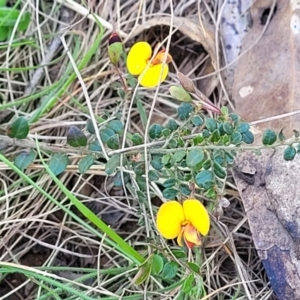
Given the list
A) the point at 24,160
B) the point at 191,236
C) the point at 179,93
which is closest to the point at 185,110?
the point at 179,93

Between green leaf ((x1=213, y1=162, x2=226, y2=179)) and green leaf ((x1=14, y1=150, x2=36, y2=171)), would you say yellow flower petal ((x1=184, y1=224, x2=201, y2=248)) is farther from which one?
green leaf ((x1=14, y1=150, x2=36, y2=171))

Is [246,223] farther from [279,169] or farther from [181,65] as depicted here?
[181,65]

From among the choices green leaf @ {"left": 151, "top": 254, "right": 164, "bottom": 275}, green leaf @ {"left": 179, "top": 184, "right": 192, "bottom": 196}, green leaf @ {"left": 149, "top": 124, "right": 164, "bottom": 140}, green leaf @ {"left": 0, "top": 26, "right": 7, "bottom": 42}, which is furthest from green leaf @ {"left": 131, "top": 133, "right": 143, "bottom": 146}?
green leaf @ {"left": 0, "top": 26, "right": 7, "bottom": 42}

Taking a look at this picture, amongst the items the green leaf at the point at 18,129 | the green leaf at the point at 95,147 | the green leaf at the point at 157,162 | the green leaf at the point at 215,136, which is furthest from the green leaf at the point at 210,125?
the green leaf at the point at 18,129

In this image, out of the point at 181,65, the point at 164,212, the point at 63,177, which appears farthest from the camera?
the point at 181,65

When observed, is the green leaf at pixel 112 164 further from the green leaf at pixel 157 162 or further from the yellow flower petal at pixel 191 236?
the yellow flower petal at pixel 191 236

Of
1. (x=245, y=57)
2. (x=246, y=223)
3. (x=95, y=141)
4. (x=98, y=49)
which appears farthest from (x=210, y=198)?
(x=98, y=49)
